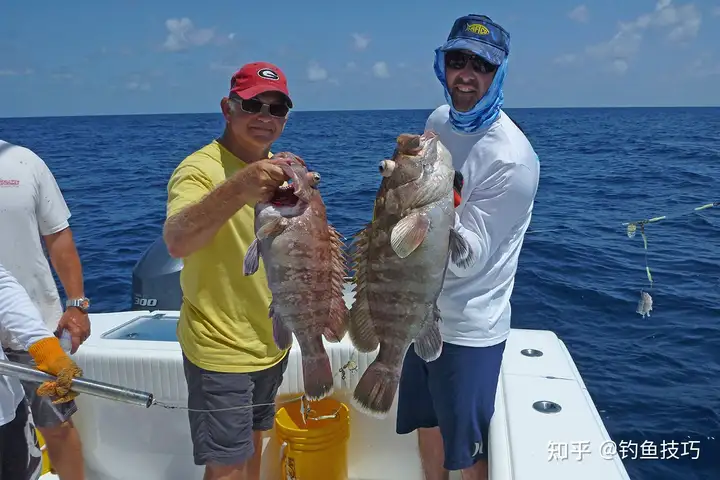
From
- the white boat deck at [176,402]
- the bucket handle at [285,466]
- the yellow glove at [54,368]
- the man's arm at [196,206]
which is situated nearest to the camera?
the man's arm at [196,206]

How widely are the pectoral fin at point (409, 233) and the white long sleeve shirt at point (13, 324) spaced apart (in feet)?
5.73

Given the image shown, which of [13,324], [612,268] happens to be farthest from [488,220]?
[612,268]

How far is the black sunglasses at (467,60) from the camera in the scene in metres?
2.75

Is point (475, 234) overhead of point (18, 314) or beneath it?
overhead

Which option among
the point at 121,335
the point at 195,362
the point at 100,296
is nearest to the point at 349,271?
the point at 195,362

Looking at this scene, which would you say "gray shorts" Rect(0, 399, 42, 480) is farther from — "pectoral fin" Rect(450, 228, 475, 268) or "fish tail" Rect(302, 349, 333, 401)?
"pectoral fin" Rect(450, 228, 475, 268)

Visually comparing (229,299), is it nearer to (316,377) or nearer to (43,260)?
(316,377)

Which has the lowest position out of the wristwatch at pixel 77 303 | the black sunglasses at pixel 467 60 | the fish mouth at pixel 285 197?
the wristwatch at pixel 77 303

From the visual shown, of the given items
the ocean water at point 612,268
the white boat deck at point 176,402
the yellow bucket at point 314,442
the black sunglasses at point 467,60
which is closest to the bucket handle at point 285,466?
the yellow bucket at point 314,442

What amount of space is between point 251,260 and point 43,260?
1.70 meters

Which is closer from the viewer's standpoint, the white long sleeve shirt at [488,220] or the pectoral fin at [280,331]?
the pectoral fin at [280,331]

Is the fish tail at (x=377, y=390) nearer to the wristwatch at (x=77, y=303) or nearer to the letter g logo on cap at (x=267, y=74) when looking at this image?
the letter g logo on cap at (x=267, y=74)

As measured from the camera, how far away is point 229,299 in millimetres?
2906

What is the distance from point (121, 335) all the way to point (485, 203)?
2955mm
